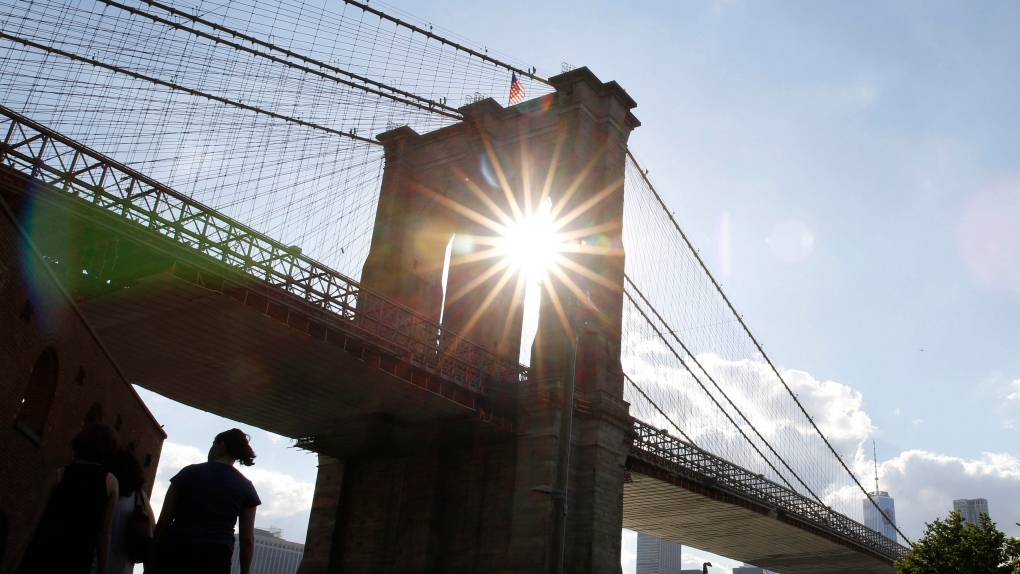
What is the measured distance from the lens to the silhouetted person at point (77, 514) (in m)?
5.82

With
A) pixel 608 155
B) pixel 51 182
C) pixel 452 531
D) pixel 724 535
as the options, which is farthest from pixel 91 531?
pixel 724 535

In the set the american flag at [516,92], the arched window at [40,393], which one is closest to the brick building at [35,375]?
the arched window at [40,393]

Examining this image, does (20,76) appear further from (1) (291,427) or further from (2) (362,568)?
(2) (362,568)

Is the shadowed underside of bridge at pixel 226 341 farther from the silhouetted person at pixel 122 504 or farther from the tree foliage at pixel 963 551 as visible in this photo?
the tree foliage at pixel 963 551

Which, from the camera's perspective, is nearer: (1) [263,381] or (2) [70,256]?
(2) [70,256]

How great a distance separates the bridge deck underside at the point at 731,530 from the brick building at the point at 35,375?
2680cm

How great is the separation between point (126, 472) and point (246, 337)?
73.5 feet

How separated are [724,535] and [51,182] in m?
50.2

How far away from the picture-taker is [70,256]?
79.7 ft

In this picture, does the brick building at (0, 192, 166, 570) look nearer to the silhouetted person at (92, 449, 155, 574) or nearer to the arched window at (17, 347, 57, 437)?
the arched window at (17, 347, 57, 437)

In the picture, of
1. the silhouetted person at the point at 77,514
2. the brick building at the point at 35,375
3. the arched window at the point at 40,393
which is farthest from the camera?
the arched window at the point at 40,393

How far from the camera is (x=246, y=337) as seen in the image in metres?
28.1

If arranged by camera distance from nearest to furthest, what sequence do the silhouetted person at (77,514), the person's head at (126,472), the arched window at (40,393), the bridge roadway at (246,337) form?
the silhouetted person at (77,514), the person's head at (126,472), the arched window at (40,393), the bridge roadway at (246,337)

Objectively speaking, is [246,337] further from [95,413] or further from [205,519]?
[205,519]
